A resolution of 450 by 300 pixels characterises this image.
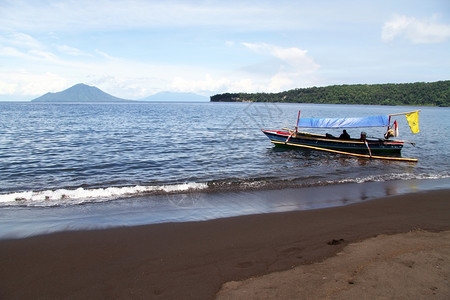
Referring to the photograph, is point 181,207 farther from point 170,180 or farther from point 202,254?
point 170,180

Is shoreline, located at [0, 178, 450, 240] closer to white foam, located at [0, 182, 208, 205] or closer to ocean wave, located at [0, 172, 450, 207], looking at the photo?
ocean wave, located at [0, 172, 450, 207]

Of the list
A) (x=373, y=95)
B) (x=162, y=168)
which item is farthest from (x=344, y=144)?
(x=373, y=95)

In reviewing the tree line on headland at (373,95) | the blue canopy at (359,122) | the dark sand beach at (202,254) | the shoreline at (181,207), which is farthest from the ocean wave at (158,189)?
the tree line on headland at (373,95)

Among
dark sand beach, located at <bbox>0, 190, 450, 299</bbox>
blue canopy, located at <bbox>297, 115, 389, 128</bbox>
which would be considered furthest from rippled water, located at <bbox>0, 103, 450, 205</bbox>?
dark sand beach, located at <bbox>0, 190, 450, 299</bbox>

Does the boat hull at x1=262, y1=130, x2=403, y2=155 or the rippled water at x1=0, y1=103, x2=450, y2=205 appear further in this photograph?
the boat hull at x1=262, y1=130, x2=403, y2=155

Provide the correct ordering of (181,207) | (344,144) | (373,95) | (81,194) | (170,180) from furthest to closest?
(373,95), (344,144), (170,180), (81,194), (181,207)

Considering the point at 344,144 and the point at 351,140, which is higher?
the point at 351,140

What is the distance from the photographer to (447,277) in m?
4.96

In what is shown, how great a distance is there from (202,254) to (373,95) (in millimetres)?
177297

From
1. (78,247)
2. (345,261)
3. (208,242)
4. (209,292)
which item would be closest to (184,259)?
(208,242)

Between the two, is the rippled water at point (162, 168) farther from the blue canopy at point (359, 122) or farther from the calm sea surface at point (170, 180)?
the blue canopy at point (359, 122)

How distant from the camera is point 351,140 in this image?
882 inches

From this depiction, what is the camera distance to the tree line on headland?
138500 millimetres

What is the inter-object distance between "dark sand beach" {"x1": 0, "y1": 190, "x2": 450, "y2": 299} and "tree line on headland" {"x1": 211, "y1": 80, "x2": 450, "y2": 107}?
15218 centimetres
